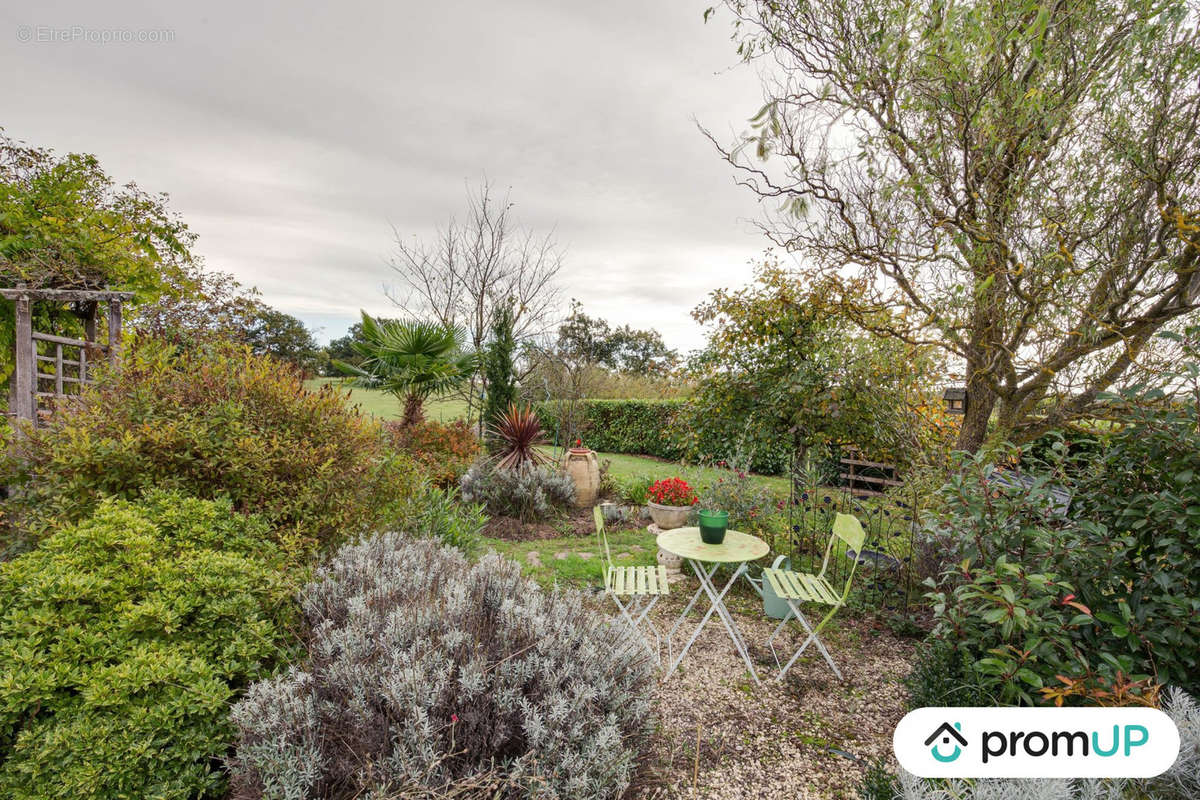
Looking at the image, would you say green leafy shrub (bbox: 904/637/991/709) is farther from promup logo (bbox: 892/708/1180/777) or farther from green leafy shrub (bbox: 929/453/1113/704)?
promup logo (bbox: 892/708/1180/777)

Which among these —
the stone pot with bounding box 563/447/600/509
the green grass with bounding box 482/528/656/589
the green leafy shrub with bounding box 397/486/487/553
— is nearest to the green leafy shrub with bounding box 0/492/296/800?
the green leafy shrub with bounding box 397/486/487/553

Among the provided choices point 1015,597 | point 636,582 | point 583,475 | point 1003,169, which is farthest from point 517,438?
point 1015,597

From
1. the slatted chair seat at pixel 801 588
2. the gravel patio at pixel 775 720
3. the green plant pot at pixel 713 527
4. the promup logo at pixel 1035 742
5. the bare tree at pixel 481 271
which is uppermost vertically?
the bare tree at pixel 481 271

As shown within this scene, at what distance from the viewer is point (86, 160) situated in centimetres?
550

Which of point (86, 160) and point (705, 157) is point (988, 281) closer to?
point (705, 157)

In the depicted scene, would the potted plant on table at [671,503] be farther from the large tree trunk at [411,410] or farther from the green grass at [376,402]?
the large tree trunk at [411,410]

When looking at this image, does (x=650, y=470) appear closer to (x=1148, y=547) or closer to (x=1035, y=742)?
(x=1148, y=547)

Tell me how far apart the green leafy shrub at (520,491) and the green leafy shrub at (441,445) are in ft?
1.44

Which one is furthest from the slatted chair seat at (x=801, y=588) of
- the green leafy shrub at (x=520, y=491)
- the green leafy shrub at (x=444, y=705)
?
the green leafy shrub at (x=520, y=491)

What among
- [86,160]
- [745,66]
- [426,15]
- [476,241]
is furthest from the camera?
[476,241]

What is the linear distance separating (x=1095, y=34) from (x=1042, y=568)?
10.5 ft

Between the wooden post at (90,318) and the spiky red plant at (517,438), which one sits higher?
the wooden post at (90,318)

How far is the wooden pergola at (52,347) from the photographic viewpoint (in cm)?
462

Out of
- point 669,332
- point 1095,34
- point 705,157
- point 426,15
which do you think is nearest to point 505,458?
point 705,157
